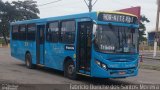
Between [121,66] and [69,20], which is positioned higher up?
[69,20]

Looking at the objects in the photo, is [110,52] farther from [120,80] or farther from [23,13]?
[23,13]

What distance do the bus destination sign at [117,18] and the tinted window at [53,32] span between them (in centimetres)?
384

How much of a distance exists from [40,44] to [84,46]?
534cm

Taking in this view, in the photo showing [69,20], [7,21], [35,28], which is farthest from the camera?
[7,21]

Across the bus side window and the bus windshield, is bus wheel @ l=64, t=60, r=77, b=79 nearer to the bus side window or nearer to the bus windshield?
the bus windshield

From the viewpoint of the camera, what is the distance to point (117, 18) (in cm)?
1533

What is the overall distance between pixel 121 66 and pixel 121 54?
47 centimetres

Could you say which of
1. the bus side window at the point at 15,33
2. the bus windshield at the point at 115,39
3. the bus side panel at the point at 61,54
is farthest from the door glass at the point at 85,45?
the bus side window at the point at 15,33

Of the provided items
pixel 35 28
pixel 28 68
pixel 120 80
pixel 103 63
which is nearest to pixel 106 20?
pixel 103 63

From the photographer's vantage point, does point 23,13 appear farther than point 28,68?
Yes

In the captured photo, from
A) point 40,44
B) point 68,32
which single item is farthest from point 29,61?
point 68,32

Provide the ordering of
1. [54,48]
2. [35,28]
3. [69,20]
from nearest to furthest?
[69,20]
[54,48]
[35,28]

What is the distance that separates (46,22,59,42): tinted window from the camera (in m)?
18.4

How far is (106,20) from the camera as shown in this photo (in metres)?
15.0
